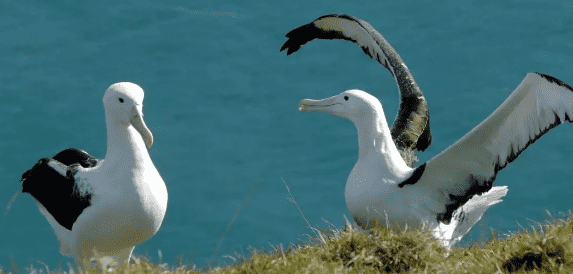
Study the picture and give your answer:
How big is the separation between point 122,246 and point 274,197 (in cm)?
644

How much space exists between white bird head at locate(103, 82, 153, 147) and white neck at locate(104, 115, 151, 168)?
4 cm

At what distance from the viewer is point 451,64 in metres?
13.1

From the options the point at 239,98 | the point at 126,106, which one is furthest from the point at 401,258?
the point at 239,98

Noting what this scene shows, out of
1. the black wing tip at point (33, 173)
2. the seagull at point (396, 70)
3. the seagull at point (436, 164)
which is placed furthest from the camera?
the seagull at point (396, 70)

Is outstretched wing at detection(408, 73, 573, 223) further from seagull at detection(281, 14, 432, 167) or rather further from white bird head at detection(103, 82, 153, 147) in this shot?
white bird head at detection(103, 82, 153, 147)

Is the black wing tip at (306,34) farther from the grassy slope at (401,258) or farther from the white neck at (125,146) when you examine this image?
the grassy slope at (401,258)

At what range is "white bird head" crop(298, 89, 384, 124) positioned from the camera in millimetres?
5258

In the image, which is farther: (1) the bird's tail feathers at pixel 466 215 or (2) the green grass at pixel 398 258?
(1) the bird's tail feathers at pixel 466 215

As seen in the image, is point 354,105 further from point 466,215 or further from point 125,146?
point 125,146

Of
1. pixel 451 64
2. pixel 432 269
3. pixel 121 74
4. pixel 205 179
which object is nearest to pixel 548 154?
pixel 451 64

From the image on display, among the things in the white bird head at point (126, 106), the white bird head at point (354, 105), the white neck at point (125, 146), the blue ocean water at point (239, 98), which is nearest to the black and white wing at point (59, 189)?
the white neck at point (125, 146)

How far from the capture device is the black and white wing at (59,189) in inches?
192

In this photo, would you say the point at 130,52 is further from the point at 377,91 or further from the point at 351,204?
the point at 351,204

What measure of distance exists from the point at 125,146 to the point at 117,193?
0.96ft
